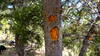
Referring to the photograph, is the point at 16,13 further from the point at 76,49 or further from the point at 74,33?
the point at 76,49

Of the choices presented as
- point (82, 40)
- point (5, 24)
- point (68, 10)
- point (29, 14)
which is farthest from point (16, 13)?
point (82, 40)

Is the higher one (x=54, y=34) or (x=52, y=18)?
(x=52, y=18)

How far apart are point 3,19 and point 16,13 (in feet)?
4.13

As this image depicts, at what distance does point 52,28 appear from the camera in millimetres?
3104

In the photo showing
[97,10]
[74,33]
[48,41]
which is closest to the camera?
[48,41]

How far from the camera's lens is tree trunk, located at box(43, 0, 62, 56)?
10.2ft

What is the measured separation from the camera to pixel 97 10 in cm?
454

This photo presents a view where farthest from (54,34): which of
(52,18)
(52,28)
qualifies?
(52,18)

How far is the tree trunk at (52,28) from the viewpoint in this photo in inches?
122

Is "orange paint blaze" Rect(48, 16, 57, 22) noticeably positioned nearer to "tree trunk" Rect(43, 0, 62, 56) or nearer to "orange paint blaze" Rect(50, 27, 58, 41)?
"tree trunk" Rect(43, 0, 62, 56)

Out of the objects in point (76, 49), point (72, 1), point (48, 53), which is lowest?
point (76, 49)

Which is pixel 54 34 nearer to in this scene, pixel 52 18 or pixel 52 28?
pixel 52 28

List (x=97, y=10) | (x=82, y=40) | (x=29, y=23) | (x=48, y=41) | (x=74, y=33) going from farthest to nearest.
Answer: (x=82, y=40) → (x=74, y=33) → (x=29, y=23) → (x=97, y=10) → (x=48, y=41)

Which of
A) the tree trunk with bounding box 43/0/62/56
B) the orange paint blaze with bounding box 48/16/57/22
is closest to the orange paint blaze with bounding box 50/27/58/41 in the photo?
the tree trunk with bounding box 43/0/62/56
